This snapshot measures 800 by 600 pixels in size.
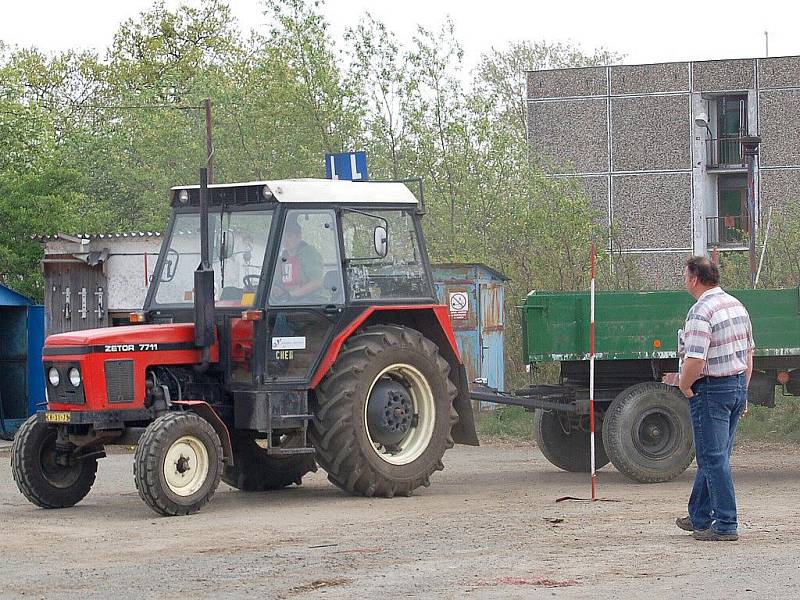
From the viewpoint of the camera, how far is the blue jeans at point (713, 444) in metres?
9.37

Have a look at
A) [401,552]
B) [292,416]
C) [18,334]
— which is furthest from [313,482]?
[18,334]

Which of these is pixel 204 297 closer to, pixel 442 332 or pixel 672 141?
pixel 442 332

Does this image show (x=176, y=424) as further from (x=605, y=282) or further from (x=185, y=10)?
(x=185, y=10)

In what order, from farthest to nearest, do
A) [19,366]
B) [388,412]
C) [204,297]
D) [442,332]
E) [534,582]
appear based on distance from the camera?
[19,366]
[442,332]
[388,412]
[204,297]
[534,582]

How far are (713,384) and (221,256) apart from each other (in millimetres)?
4491

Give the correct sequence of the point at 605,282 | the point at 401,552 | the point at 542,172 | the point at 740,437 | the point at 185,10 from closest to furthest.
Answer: the point at 401,552 → the point at 740,437 → the point at 605,282 → the point at 542,172 → the point at 185,10

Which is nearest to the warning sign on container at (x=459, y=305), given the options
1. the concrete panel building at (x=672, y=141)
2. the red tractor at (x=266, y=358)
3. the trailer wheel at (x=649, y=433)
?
the trailer wheel at (x=649, y=433)

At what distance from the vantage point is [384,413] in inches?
484

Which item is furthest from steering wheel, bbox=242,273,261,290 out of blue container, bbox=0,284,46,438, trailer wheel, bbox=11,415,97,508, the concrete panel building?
the concrete panel building

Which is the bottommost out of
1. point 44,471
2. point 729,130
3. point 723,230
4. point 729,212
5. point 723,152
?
point 44,471

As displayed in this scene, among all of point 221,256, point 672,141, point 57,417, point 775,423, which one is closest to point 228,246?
point 221,256

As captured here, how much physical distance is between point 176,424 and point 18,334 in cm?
1042

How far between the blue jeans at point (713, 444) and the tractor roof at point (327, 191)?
394 cm

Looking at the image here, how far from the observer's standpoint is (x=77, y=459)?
1202 cm
